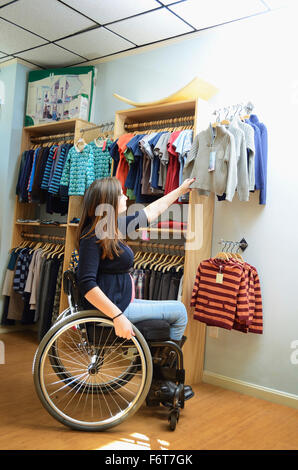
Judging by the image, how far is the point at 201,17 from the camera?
346cm

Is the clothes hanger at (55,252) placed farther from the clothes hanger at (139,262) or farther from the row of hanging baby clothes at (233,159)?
the row of hanging baby clothes at (233,159)

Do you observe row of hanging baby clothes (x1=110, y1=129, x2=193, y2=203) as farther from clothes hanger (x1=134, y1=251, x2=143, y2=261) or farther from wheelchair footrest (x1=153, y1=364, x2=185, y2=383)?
wheelchair footrest (x1=153, y1=364, x2=185, y2=383)

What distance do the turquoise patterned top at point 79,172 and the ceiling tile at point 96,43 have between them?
989mm

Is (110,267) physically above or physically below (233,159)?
below

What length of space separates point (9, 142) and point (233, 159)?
109 inches

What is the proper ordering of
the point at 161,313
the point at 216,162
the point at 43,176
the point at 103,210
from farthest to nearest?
the point at 43,176, the point at 216,162, the point at 161,313, the point at 103,210

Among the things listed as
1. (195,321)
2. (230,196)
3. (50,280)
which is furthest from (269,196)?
(50,280)

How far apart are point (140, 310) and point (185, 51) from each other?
2514mm

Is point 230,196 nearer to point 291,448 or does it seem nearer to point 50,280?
point 291,448

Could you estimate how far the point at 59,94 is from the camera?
185 inches

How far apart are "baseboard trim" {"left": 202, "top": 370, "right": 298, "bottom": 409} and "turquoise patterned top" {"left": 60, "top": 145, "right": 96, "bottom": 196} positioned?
2.00 m

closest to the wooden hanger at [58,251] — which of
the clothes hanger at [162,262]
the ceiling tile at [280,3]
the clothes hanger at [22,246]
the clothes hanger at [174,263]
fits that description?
the clothes hanger at [22,246]

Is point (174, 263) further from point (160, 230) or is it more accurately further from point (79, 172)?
point (79, 172)

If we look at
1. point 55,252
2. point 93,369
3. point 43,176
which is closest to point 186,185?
point 93,369
